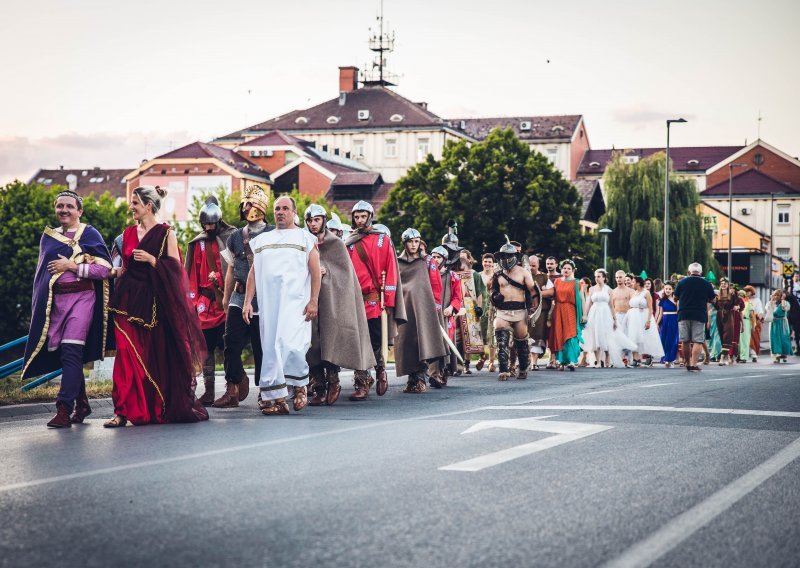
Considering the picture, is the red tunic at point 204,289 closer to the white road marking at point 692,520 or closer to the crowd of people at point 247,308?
the crowd of people at point 247,308

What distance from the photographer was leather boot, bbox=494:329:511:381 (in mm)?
19473

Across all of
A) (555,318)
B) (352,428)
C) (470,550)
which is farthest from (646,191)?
(470,550)

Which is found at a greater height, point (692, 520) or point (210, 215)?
point (210, 215)

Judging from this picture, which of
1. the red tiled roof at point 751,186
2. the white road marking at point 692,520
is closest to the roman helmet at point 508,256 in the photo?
the white road marking at point 692,520

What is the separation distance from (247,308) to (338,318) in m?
1.51

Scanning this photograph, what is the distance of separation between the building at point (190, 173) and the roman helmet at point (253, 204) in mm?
83086

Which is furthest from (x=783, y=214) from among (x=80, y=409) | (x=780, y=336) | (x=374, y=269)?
(x=80, y=409)

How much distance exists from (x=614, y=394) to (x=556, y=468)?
24.1ft

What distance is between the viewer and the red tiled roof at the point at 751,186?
125938 millimetres

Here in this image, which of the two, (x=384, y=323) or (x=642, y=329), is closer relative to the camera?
(x=384, y=323)

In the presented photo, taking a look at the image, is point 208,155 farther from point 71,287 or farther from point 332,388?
point 71,287

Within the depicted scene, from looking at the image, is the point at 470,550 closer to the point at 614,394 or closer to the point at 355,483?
the point at 355,483

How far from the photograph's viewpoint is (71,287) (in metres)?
11.4

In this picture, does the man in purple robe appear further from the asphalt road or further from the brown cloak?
the brown cloak
